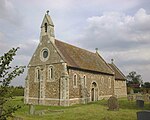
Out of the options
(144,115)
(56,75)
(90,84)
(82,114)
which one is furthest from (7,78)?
(90,84)

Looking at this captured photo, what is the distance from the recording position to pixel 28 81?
1245 inches

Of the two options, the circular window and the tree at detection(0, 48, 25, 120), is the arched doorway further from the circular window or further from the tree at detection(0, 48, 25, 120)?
the tree at detection(0, 48, 25, 120)

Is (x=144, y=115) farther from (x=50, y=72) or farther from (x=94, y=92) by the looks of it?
(x=94, y=92)

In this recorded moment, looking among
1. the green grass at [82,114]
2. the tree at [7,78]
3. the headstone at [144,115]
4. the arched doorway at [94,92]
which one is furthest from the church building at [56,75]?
the tree at [7,78]

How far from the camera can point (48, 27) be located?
3067 cm

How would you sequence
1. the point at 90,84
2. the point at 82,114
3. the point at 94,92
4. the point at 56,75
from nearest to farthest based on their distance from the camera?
the point at 82,114
the point at 56,75
the point at 90,84
the point at 94,92

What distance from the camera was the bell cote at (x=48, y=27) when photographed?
30.4m

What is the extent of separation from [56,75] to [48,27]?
7.95m

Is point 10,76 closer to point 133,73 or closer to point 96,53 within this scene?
point 96,53

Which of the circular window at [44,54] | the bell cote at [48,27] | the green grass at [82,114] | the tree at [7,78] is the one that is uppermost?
the bell cote at [48,27]

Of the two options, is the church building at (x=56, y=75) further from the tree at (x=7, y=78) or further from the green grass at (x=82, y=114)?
the tree at (x=7, y=78)

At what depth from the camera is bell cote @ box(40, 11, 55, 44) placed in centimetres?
3039

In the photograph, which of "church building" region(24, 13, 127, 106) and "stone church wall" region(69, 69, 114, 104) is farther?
"stone church wall" region(69, 69, 114, 104)

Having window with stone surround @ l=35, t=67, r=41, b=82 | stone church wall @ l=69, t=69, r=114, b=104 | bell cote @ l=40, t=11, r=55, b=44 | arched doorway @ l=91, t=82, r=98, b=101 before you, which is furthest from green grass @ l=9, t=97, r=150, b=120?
arched doorway @ l=91, t=82, r=98, b=101
